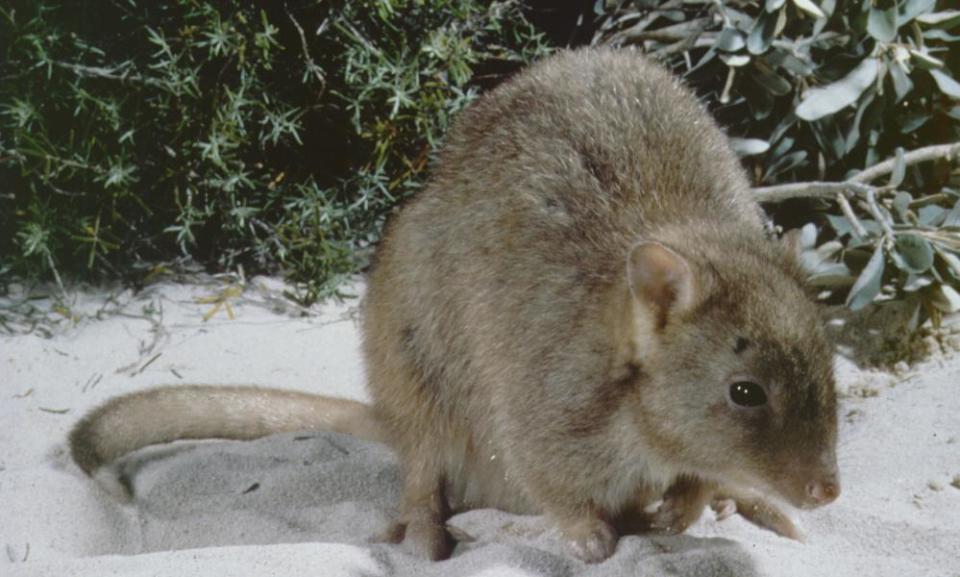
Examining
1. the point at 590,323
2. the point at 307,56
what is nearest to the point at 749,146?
the point at 307,56

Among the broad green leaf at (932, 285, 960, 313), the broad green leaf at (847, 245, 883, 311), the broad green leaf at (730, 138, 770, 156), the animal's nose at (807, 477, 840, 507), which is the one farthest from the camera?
the broad green leaf at (730, 138, 770, 156)

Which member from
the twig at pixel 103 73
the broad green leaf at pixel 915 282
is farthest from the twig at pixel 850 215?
the twig at pixel 103 73

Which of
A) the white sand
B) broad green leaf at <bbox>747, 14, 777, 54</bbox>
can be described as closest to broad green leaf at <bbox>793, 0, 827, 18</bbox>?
broad green leaf at <bbox>747, 14, 777, 54</bbox>

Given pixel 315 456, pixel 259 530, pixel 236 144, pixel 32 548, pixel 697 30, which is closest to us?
pixel 32 548

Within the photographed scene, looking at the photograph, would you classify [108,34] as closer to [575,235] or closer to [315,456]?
[315,456]

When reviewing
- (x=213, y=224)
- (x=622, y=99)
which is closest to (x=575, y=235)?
(x=622, y=99)

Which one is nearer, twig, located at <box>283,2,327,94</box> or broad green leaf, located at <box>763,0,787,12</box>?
broad green leaf, located at <box>763,0,787,12</box>

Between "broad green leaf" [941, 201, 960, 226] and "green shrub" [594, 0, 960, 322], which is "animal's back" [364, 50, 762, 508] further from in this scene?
Answer: "broad green leaf" [941, 201, 960, 226]
